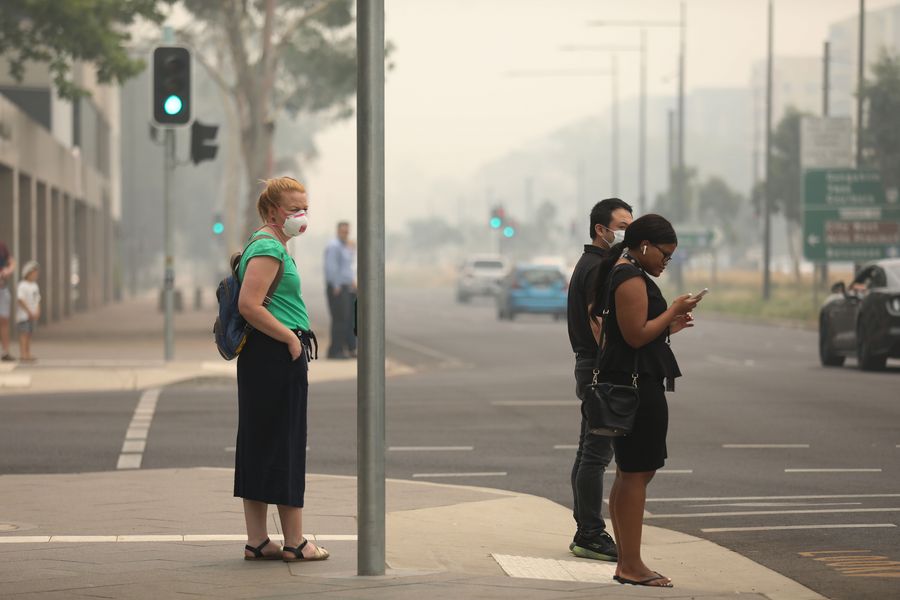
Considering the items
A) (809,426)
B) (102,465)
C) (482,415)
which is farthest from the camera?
(482,415)

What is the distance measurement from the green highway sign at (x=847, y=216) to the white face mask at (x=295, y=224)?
35554 mm

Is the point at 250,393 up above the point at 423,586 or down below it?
above

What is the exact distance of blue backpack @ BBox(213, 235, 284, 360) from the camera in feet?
26.9

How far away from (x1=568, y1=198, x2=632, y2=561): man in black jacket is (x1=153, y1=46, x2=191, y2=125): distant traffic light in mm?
15006

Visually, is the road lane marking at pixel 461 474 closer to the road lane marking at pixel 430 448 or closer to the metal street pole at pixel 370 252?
the road lane marking at pixel 430 448

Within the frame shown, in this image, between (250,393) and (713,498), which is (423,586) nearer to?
(250,393)

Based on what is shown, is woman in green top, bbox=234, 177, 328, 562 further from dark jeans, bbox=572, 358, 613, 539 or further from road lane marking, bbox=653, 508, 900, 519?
road lane marking, bbox=653, 508, 900, 519

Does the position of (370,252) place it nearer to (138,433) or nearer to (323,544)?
(323,544)

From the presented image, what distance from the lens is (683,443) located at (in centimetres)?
1491

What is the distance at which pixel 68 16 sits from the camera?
1297 inches

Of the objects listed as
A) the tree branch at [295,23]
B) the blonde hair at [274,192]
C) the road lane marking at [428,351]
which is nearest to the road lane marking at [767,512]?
the blonde hair at [274,192]

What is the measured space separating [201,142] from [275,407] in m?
18.0

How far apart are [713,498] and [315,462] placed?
338cm

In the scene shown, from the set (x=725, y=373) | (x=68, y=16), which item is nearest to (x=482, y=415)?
(x=725, y=373)
